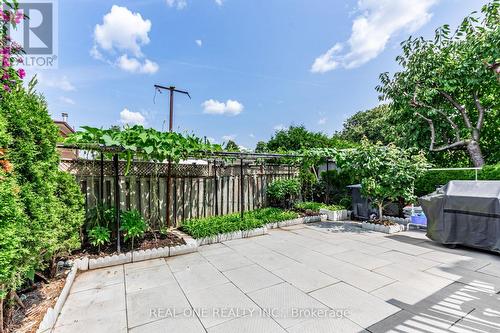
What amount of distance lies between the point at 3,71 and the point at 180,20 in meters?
5.35

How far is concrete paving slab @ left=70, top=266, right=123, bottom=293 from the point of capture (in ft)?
9.45

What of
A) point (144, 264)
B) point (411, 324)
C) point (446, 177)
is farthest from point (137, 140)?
point (446, 177)

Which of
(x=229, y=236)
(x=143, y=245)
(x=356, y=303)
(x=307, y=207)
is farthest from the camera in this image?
(x=307, y=207)

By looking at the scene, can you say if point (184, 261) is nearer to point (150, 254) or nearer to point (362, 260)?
point (150, 254)

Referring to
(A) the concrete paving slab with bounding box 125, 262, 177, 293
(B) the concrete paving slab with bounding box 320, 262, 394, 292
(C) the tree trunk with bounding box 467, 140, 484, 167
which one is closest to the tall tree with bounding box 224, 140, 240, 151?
(A) the concrete paving slab with bounding box 125, 262, 177, 293

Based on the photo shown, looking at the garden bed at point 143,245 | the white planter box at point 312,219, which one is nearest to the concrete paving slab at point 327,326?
the garden bed at point 143,245

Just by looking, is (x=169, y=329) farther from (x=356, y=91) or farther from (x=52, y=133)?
(x=356, y=91)

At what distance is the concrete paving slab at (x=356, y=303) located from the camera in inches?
84.4

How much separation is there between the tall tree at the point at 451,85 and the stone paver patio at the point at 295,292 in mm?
5581

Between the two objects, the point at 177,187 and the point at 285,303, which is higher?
the point at 177,187

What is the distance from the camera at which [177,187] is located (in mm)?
5508

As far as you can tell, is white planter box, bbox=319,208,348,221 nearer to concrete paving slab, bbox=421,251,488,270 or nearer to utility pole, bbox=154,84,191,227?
concrete paving slab, bbox=421,251,488,270

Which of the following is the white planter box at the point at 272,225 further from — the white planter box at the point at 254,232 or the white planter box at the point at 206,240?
the white planter box at the point at 206,240

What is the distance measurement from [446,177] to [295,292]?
228 inches
